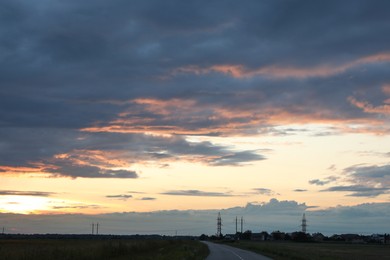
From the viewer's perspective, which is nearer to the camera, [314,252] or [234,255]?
[234,255]

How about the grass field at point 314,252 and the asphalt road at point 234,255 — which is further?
the grass field at point 314,252

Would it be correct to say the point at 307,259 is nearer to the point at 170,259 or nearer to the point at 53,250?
the point at 170,259

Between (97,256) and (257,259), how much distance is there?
1521 cm

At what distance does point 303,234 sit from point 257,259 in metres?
157

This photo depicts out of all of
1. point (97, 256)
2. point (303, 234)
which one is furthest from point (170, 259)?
point (303, 234)

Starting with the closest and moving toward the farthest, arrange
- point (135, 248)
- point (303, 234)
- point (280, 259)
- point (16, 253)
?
point (16, 253) → point (280, 259) → point (135, 248) → point (303, 234)

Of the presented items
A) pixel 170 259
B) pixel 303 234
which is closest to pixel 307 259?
pixel 170 259

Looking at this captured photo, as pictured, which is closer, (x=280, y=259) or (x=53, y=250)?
(x=53, y=250)

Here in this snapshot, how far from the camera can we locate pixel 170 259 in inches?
1695

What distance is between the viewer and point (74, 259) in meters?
43.6

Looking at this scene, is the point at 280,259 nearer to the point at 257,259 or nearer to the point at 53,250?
the point at 257,259

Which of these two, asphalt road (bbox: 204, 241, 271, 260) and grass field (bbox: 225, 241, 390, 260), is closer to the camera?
asphalt road (bbox: 204, 241, 271, 260)

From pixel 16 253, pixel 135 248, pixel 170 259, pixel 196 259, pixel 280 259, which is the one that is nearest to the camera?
pixel 16 253

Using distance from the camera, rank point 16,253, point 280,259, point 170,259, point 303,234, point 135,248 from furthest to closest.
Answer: point 303,234 < point 135,248 < point 280,259 < point 170,259 < point 16,253
